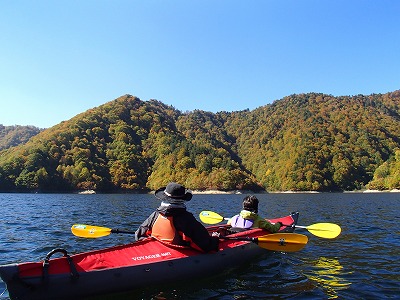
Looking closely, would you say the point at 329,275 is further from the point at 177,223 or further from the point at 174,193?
the point at 174,193

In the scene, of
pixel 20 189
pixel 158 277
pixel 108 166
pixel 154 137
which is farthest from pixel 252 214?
pixel 154 137

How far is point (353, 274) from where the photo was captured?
10.4 metres

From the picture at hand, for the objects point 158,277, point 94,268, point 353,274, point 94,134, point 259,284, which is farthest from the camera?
point 94,134

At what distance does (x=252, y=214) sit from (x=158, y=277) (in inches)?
185

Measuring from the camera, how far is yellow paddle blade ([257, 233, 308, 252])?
1057 cm

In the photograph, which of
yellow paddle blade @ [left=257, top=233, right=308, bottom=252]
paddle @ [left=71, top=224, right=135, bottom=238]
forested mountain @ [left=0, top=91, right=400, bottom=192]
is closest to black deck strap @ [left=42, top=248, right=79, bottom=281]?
paddle @ [left=71, top=224, right=135, bottom=238]

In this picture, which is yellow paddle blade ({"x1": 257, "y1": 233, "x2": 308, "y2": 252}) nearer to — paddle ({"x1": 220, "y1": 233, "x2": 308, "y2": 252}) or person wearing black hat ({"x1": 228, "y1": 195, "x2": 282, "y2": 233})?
paddle ({"x1": 220, "y1": 233, "x2": 308, "y2": 252})

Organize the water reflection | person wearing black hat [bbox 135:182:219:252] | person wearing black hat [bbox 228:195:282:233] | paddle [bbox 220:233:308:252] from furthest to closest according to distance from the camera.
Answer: person wearing black hat [bbox 228:195:282:233]
paddle [bbox 220:233:308:252]
the water reflection
person wearing black hat [bbox 135:182:219:252]

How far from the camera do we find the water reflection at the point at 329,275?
9.17 metres

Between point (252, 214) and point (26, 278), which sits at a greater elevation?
point (252, 214)

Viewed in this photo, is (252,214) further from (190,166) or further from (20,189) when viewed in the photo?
(190,166)

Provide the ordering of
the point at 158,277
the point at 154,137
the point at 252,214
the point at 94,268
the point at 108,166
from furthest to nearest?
1. the point at 154,137
2. the point at 108,166
3. the point at 252,214
4. the point at 158,277
5. the point at 94,268

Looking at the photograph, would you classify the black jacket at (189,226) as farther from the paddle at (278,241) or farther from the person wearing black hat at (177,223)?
the paddle at (278,241)

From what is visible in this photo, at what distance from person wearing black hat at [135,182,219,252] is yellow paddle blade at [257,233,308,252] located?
2100 mm
